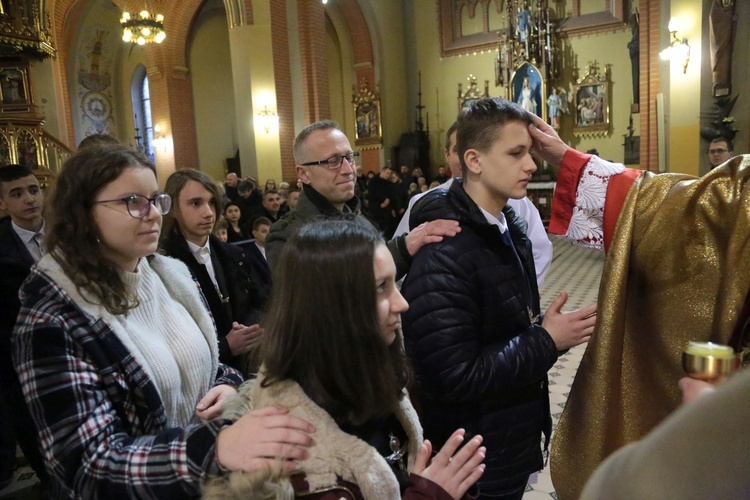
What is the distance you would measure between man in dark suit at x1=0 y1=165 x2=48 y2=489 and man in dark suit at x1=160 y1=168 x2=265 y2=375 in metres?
0.75

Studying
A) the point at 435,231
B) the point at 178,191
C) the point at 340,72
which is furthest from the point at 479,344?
the point at 340,72

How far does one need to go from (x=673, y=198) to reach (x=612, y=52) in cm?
1502

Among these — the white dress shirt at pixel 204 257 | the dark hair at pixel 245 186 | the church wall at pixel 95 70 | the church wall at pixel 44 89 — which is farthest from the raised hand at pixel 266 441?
the church wall at pixel 95 70

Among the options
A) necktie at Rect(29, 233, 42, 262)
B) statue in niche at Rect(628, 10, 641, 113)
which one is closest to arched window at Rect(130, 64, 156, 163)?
statue in niche at Rect(628, 10, 641, 113)

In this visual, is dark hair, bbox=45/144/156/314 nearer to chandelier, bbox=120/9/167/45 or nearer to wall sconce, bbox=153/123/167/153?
chandelier, bbox=120/9/167/45

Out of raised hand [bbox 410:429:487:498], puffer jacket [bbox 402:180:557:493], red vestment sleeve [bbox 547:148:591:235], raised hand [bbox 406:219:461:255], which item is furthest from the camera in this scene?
red vestment sleeve [bbox 547:148:591:235]

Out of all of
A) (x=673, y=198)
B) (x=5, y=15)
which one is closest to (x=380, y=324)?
(x=673, y=198)

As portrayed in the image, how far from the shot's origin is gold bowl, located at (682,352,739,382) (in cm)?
70

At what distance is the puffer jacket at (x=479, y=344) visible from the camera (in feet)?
5.30

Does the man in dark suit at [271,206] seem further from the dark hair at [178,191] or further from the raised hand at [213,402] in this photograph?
the raised hand at [213,402]

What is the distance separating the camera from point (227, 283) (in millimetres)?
2861

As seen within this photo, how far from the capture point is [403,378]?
1.30 m

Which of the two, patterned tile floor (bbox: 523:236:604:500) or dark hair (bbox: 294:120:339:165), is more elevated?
dark hair (bbox: 294:120:339:165)

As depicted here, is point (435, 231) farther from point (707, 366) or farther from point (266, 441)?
point (707, 366)
